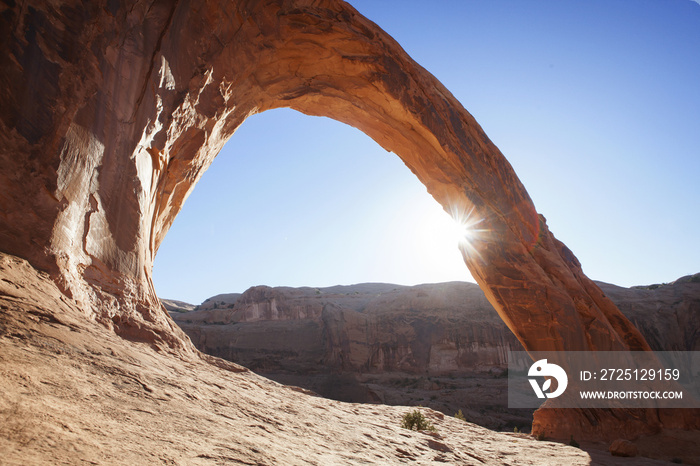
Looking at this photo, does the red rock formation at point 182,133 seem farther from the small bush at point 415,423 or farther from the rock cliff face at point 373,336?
the rock cliff face at point 373,336

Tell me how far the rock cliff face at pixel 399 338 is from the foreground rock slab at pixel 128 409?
82.6 ft

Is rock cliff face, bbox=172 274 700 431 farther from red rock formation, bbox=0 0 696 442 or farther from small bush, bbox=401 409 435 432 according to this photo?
small bush, bbox=401 409 435 432

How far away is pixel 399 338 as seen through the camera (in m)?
37.8

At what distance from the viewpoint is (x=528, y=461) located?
6.84m

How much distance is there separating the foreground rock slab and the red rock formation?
82cm

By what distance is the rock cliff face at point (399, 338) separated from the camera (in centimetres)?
2914

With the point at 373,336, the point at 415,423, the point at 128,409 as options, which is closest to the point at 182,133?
the point at 128,409

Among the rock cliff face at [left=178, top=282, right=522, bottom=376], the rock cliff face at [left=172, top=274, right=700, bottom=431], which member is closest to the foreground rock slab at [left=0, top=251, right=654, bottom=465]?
the rock cliff face at [left=172, top=274, right=700, bottom=431]

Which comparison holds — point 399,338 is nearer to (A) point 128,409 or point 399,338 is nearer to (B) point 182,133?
(B) point 182,133

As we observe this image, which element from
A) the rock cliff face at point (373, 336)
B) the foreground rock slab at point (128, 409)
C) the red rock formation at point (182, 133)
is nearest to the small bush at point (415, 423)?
the foreground rock slab at point (128, 409)

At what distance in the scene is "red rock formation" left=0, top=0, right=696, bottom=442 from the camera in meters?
4.39

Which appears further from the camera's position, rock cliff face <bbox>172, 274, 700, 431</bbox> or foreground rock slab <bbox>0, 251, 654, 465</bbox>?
rock cliff face <bbox>172, 274, 700, 431</bbox>

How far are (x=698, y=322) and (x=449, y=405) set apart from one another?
827 inches

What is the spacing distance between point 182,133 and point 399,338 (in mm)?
33925
